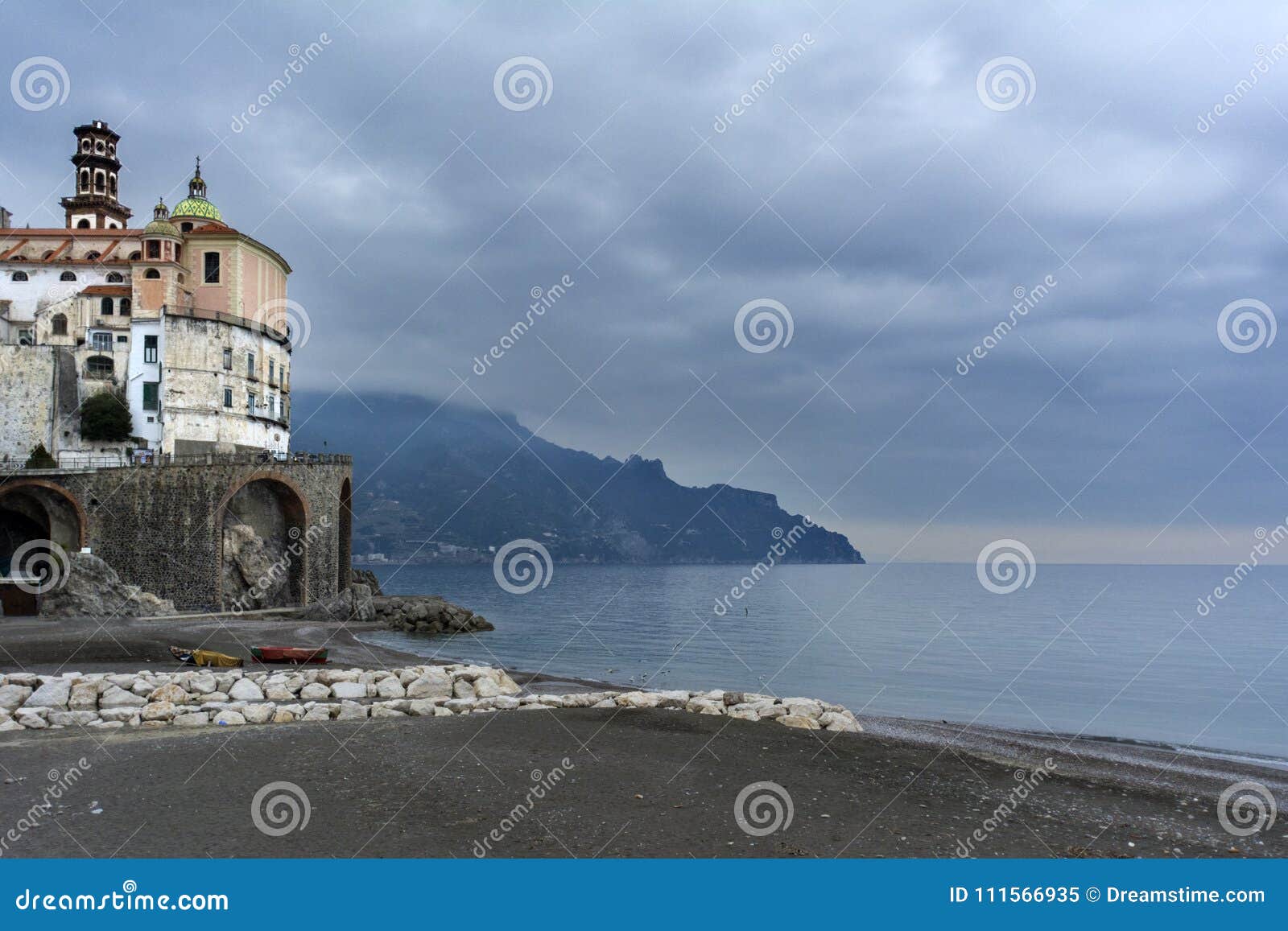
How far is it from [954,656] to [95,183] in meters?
75.3

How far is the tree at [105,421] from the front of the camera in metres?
53.2

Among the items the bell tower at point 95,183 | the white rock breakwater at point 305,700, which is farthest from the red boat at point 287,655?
the bell tower at point 95,183

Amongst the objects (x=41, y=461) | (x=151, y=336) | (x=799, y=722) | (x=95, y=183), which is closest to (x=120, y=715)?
(x=799, y=722)

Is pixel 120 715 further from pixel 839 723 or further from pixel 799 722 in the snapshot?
pixel 839 723

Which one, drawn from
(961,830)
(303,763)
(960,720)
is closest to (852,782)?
(961,830)

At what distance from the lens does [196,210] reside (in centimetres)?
6091

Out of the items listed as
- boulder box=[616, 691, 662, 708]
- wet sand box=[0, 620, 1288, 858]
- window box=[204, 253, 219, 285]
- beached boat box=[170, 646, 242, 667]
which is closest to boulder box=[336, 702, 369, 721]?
wet sand box=[0, 620, 1288, 858]

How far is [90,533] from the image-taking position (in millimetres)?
47031

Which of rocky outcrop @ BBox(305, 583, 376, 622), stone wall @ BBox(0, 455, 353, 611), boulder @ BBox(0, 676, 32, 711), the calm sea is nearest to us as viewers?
boulder @ BBox(0, 676, 32, 711)

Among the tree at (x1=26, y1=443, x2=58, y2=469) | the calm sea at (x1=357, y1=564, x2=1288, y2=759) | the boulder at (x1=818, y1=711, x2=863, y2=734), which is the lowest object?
the calm sea at (x1=357, y1=564, x2=1288, y2=759)

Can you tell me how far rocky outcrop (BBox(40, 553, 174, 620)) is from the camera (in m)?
40.7

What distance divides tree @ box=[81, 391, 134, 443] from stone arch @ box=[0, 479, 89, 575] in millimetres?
5915

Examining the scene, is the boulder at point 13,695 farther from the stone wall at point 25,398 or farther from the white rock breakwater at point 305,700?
the stone wall at point 25,398

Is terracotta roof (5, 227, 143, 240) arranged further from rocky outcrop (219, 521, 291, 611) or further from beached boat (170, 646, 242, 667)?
beached boat (170, 646, 242, 667)
